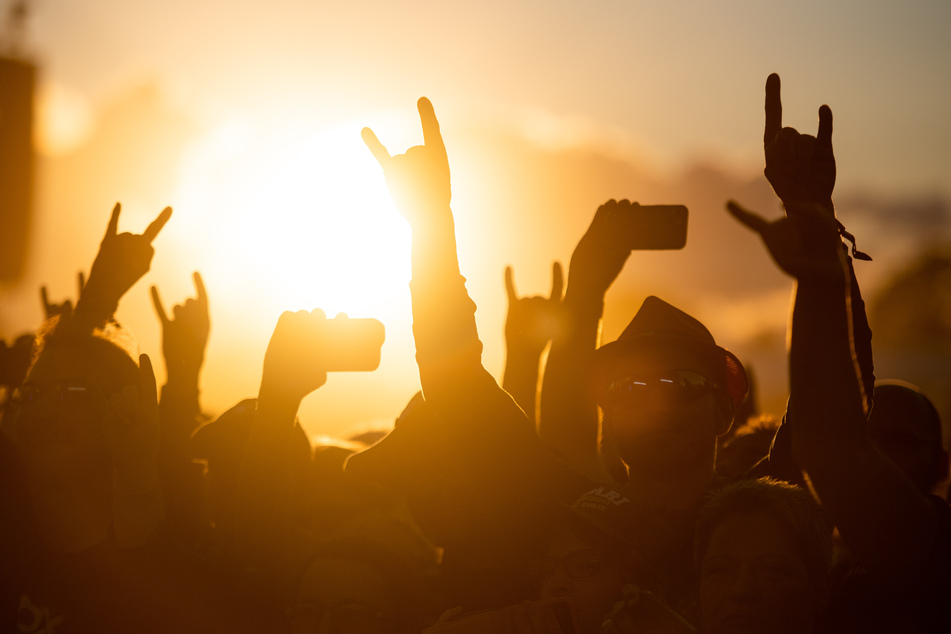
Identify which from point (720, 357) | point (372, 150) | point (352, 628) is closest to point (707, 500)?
point (720, 357)

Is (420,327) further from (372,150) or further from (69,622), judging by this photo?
(69,622)

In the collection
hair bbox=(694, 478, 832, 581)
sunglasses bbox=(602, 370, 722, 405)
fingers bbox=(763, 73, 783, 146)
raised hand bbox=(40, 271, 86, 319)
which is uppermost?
fingers bbox=(763, 73, 783, 146)

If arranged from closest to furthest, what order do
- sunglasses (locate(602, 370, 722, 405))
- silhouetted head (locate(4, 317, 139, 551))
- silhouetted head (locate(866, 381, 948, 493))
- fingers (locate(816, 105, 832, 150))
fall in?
fingers (locate(816, 105, 832, 150)) < sunglasses (locate(602, 370, 722, 405)) < silhouetted head (locate(4, 317, 139, 551)) < silhouetted head (locate(866, 381, 948, 493))

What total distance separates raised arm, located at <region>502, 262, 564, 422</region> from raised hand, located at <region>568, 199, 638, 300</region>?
0.60m

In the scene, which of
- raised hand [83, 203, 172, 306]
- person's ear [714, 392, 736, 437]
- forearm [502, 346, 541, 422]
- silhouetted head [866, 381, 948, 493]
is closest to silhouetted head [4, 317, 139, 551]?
raised hand [83, 203, 172, 306]

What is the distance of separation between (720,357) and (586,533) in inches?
45.4

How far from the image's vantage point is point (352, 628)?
3205 mm

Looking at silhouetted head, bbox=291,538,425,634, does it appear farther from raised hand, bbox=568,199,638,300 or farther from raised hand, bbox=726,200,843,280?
raised hand, bbox=726,200,843,280

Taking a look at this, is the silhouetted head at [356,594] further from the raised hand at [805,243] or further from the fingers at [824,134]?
the fingers at [824,134]

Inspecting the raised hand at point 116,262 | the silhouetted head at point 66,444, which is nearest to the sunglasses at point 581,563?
the silhouetted head at point 66,444

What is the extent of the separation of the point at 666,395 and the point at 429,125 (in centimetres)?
150

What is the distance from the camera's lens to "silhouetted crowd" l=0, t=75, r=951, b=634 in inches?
85.7

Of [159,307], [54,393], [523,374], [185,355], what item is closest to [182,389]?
[185,355]

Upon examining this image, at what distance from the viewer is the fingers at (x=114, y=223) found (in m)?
3.89
